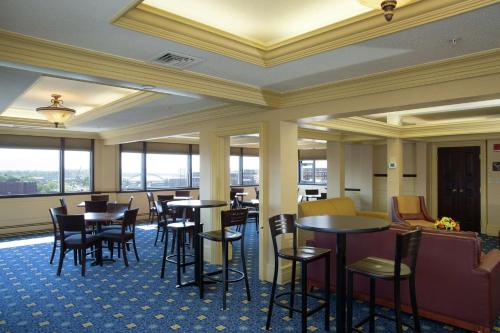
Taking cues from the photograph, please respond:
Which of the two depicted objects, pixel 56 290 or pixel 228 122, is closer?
pixel 56 290

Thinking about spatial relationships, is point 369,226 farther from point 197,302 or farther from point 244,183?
point 244,183

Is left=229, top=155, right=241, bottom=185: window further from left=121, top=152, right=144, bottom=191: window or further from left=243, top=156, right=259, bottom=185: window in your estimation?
left=121, top=152, right=144, bottom=191: window

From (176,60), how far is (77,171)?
7.58 meters

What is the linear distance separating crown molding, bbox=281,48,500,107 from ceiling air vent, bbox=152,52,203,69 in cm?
156

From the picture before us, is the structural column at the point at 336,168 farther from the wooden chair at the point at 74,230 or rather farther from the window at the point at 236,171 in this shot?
the wooden chair at the point at 74,230

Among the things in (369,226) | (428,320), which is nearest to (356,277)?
(428,320)

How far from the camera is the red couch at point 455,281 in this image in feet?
10.4

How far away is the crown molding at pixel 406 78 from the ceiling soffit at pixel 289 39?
0.94 meters

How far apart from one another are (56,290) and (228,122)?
3.14 metres

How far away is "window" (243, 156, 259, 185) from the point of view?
13625 millimetres

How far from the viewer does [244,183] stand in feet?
44.6

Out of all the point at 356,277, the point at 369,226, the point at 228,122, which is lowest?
the point at 356,277

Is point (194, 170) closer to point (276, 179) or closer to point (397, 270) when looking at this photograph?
point (276, 179)

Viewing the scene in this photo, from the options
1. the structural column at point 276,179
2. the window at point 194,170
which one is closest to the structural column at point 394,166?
the structural column at point 276,179
